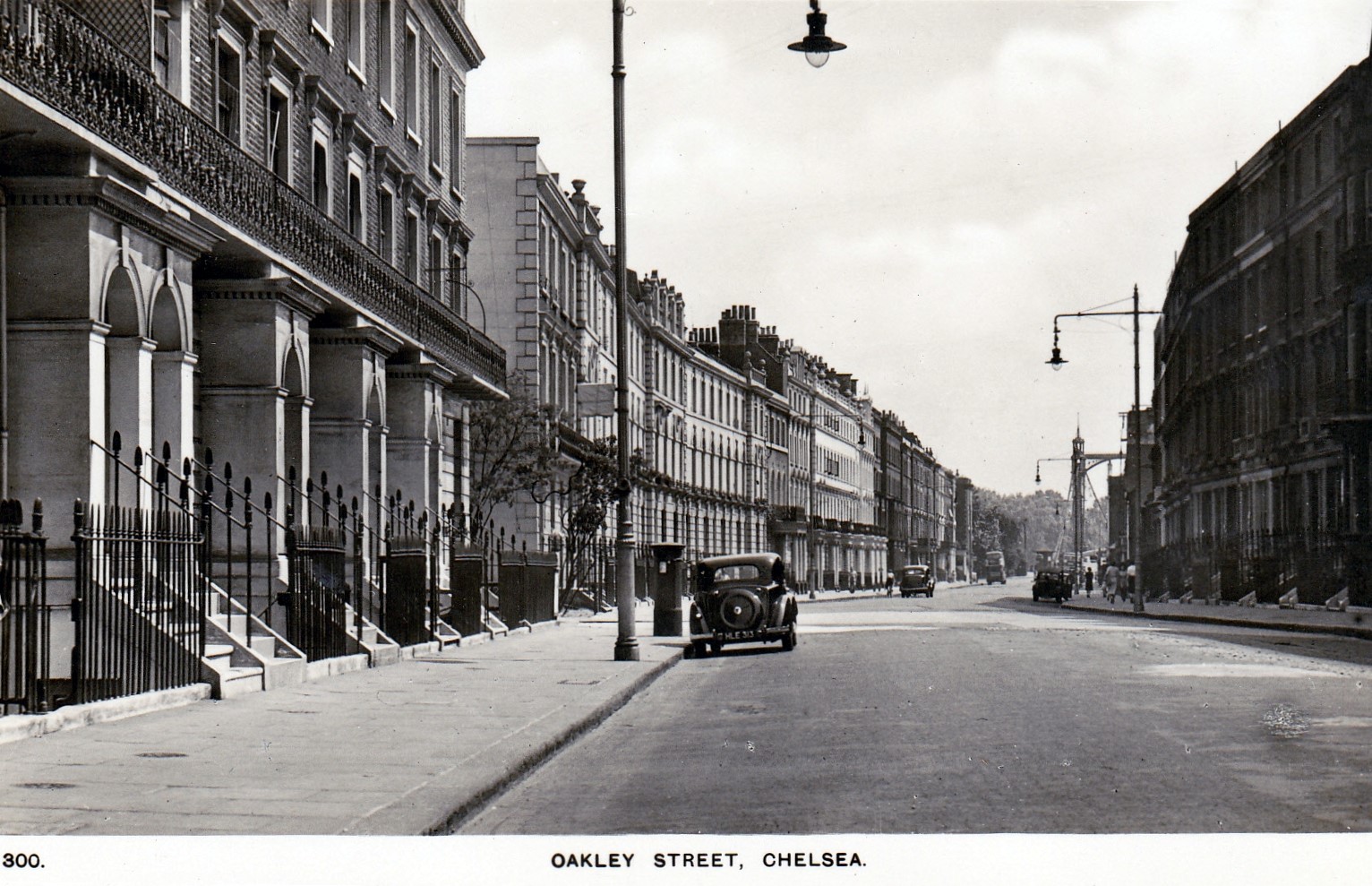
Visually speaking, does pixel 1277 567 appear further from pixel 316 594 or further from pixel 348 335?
pixel 316 594

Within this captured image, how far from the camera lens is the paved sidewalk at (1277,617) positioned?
1304 inches

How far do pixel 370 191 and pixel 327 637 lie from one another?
11.9 metres

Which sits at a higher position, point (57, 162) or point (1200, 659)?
point (57, 162)

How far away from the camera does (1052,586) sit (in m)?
77.7

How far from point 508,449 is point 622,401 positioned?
1626 cm

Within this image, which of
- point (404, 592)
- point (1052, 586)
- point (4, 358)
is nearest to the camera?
point (4, 358)

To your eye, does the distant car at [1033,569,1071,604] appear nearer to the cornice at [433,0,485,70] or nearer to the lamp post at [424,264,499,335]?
the lamp post at [424,264,499,335]

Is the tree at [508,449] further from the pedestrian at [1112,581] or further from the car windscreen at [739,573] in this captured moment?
the pedestrian at [1112,581]

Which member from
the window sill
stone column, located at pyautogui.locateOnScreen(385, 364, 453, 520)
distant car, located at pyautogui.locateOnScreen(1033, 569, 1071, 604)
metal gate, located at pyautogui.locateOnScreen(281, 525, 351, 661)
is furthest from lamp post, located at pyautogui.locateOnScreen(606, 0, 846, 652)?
distant car, located at pyautogui.locateOnScreen(1033, 569, 1071, 604)

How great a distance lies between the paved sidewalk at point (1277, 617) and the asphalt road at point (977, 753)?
11.2 m
